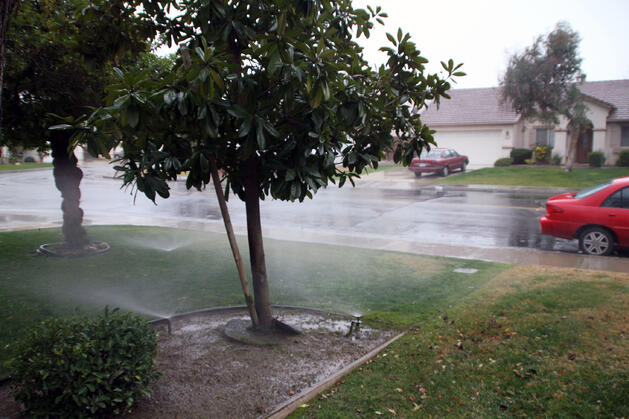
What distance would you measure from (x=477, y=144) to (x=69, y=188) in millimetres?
31109

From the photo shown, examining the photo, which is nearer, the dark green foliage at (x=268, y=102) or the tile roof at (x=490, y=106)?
the dark green foliage at (x=268, y=102)

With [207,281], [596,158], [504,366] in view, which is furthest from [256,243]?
[596,158]

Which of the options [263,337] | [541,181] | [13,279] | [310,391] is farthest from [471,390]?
[541,181]

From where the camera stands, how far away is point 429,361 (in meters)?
4.64

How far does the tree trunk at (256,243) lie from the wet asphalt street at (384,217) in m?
5.60

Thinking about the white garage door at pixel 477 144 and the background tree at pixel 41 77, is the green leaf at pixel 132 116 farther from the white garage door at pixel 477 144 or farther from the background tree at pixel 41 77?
the white garage door at pixel 477 144

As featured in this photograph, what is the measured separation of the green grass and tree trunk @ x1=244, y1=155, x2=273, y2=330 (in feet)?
72.9

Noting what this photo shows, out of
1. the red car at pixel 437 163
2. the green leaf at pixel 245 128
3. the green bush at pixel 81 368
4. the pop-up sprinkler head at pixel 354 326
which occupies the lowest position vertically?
the pop-up sprinkler head at pixel 354 326

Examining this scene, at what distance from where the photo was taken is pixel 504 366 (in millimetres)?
4445

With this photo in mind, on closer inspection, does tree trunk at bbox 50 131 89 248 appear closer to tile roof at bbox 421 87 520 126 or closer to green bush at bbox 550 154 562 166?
tile roof at bbox 421 87 520 126

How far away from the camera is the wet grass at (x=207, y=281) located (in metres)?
6.38

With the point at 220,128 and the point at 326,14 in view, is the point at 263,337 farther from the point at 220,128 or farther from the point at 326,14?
the point at 326,14

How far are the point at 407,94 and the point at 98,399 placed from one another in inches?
152

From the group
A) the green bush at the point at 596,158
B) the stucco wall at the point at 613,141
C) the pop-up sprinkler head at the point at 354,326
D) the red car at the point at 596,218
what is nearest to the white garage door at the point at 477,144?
the green bush at the point at 596,158
